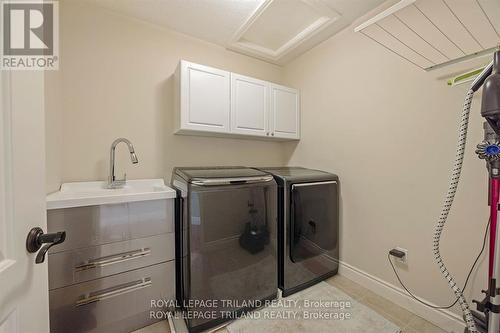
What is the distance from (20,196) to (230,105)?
165 cm

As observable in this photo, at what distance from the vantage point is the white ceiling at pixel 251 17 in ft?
5.46

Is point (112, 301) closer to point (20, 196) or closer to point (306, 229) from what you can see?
point (20, 196)

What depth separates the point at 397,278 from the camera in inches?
62.9

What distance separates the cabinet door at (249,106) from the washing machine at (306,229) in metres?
0.62

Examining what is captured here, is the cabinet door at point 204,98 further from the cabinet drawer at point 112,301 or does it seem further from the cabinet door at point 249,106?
the cabinet drawer at point 112,301

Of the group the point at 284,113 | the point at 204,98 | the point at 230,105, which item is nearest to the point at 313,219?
the point at 284,113

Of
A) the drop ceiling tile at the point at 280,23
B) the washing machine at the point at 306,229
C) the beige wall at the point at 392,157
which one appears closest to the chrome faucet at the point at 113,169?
the washing machine at the point at 306,229

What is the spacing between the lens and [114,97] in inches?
70.0

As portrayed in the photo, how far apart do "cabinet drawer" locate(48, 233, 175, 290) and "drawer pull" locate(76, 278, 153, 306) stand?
10 centimetres

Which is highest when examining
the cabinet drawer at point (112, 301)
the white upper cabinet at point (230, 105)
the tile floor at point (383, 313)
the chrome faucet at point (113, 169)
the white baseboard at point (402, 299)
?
the white upper cabinet at point (230, 105)

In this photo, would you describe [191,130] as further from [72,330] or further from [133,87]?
[72,330]

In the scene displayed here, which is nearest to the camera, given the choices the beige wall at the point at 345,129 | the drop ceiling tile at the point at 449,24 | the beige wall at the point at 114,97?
the drop ceiling tile at the point at 449,24

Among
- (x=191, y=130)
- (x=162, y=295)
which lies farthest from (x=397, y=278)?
(x=191, y=130)

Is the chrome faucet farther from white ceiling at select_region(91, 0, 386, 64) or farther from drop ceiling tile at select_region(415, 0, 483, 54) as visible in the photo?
drop ceiling tile at select_region(415, 0, 483, 54)
